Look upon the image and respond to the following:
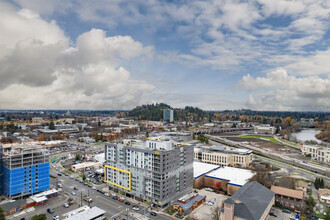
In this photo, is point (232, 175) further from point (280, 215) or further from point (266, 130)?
point (266, 130)

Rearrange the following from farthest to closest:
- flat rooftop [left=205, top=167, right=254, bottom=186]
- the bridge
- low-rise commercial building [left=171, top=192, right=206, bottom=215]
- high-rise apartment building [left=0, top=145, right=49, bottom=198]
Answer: the bridge
flat rooftop [left=205, top=167, right=254, bottom=186]
high-rise apartment building [left=0, top=145, right=49, bottom=198]
low-rise commercial building [left=171, top=192, right=206, bottom=215]

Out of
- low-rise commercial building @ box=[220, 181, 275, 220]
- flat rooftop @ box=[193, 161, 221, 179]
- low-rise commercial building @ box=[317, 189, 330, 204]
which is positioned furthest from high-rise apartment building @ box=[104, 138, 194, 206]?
low-rise commercial building @ box=[317, 189, 330, 204]

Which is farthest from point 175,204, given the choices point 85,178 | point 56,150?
point 56,150

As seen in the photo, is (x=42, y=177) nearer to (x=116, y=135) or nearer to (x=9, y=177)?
(x=9, y=177)

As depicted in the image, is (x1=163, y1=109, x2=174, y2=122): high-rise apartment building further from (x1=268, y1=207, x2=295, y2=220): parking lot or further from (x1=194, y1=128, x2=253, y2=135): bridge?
(x1=268, y1=207, x2=295, y2=220): parking lot

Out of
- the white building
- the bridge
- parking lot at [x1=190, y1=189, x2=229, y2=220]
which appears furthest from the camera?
the white building

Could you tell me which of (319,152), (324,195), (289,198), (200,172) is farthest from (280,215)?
(319,152)

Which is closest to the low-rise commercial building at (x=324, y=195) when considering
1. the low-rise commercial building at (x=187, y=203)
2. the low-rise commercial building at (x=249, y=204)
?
the low-rise commercial building at (x=249, y=204)
